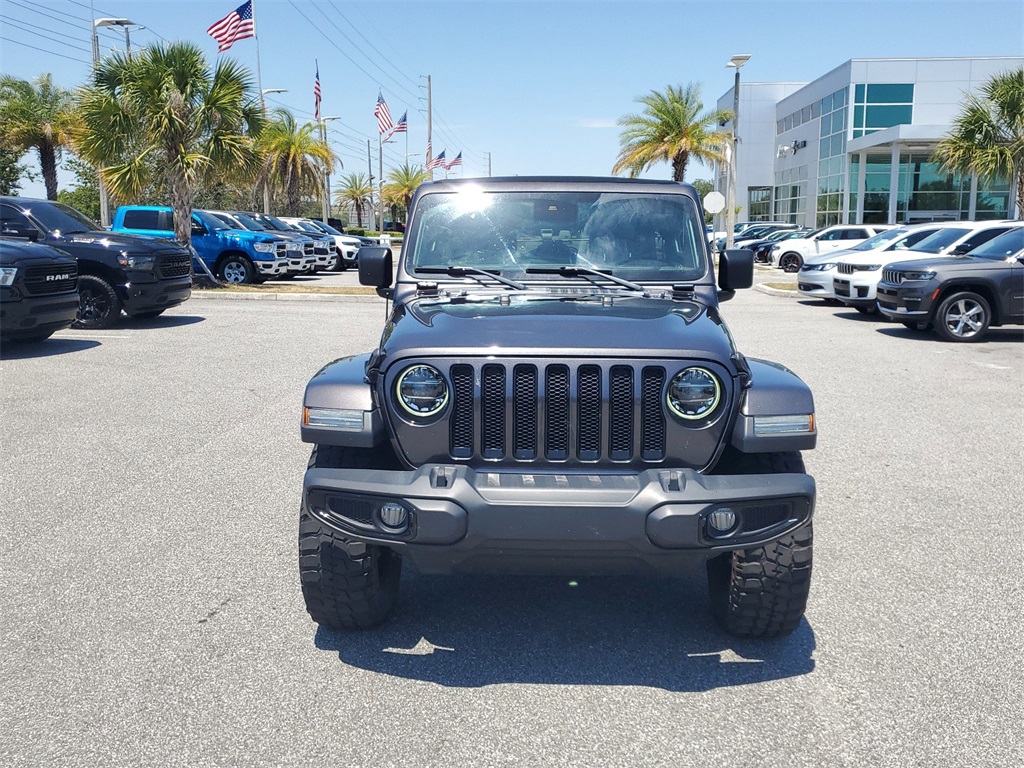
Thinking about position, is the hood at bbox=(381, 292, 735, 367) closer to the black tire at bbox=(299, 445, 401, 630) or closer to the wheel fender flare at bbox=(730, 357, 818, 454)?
the wheel fender flare at bbox=(730, 357, 818, 454)

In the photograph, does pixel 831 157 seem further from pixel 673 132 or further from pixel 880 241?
pixel 880 241

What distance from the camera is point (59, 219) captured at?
1366 cm

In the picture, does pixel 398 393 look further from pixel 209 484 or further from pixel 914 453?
pixel 914 453

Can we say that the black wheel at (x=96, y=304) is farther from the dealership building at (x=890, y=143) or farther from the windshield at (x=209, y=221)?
the dealership building at (x=890, y=143)

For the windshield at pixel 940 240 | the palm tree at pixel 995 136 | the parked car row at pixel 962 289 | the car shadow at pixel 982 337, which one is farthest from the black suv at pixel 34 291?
the palm tree at pixel 995 136

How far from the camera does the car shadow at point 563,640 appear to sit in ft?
11.4

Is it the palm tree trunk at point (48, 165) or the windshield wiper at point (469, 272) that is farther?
the palm tree trunk at point (48, 165)

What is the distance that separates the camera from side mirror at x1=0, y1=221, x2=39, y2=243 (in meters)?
12.9

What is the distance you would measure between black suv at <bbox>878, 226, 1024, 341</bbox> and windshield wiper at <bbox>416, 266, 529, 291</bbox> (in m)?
10.3

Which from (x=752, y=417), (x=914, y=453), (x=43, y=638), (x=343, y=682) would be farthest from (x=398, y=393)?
(x=914, y=453)

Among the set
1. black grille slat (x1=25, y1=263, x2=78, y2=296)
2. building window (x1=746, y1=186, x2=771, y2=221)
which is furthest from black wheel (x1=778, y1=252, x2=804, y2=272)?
building window (x1=746, y1=186, x2=771, y2=221)

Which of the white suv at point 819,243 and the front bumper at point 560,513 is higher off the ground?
the white suv at point 819,243

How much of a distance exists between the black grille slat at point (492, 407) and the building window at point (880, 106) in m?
50.2

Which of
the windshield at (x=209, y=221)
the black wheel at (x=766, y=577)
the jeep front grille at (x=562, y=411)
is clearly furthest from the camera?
the windshield at (x=209, y=221)
